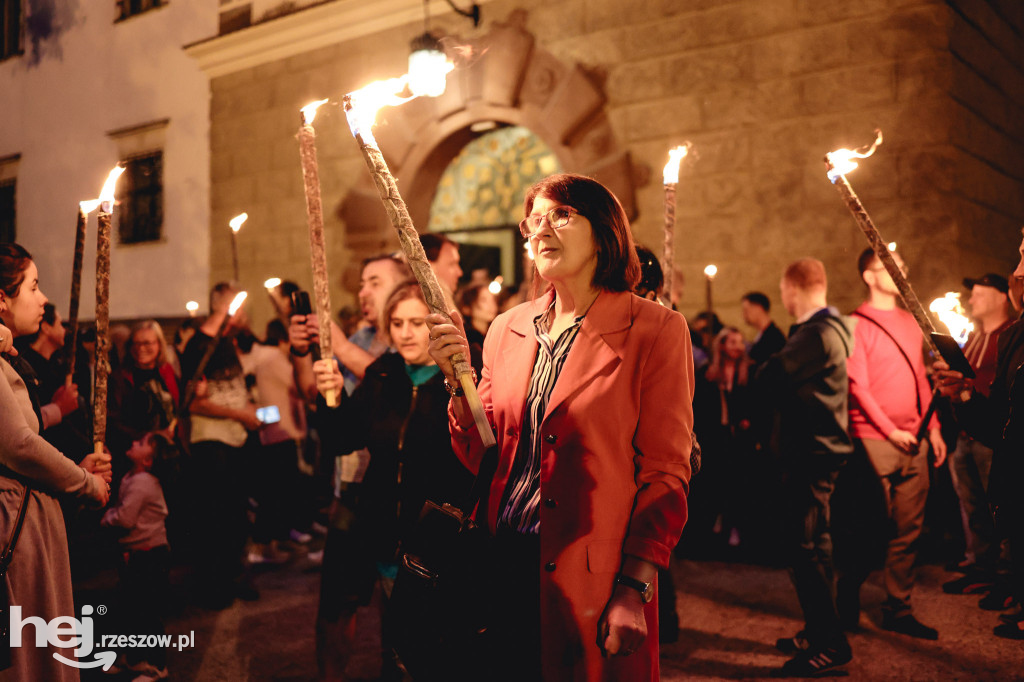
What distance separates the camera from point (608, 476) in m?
1.95

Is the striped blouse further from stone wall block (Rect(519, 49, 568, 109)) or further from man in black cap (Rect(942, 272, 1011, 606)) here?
stone wall block (Rect(519, 49, 568, 109))

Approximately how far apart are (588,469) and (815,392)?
9.16 ft

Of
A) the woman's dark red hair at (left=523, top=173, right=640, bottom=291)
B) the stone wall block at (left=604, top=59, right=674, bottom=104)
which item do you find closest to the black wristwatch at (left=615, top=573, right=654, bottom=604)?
the woman's dark red hair at (left=523, top=173, right=640, bottom=291)

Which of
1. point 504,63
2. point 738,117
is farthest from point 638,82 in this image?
point 504,63

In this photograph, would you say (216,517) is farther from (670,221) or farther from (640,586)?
(640,586)

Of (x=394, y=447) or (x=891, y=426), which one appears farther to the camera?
(x=891, y=426)

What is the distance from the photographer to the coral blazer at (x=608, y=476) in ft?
6.31

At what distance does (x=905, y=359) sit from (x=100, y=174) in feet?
39.8

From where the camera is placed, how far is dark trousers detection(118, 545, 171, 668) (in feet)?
13.2

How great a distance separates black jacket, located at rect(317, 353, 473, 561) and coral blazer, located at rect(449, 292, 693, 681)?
3.84 ft

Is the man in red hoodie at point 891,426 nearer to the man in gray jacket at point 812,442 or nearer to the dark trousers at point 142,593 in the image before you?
the man in gray jacket at point 812,442

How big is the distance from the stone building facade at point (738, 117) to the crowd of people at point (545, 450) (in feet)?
3.35

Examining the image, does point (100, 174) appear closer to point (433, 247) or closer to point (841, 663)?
point (433, 247)

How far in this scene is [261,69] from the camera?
11000 mm
